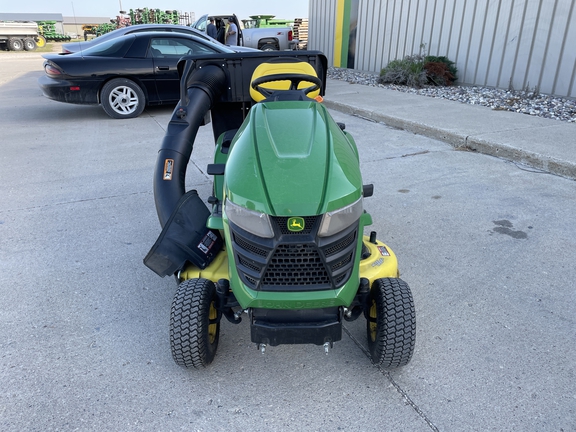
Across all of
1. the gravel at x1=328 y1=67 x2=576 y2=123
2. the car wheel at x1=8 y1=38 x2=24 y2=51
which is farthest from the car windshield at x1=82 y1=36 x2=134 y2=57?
the car wheel at x1=8 y1=38 x2=24 y2=51

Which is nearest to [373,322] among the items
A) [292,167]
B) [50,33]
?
[292,167]

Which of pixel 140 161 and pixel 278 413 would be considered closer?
pixel 278 413

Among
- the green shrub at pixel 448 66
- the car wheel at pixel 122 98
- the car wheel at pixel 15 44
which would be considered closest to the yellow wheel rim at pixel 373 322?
the car wheel at pixel 122 98

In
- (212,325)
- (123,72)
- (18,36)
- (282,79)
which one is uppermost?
(282,79)

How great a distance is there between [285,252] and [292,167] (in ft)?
1.30

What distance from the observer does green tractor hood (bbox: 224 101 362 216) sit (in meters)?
2.02

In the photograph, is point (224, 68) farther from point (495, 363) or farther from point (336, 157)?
point (495, 363)

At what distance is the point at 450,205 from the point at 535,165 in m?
1.75

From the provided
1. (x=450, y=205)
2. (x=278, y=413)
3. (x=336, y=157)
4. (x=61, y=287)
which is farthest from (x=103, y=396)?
(x=450, y=205)

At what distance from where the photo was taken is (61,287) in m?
3.31

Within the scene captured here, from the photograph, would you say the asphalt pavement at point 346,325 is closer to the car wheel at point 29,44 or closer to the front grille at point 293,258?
the front grille at point 293,258

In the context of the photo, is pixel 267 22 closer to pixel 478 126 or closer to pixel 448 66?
pixel 448 66

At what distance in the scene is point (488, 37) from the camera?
1002 cm

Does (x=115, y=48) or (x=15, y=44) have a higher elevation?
(x=115, y=48)
